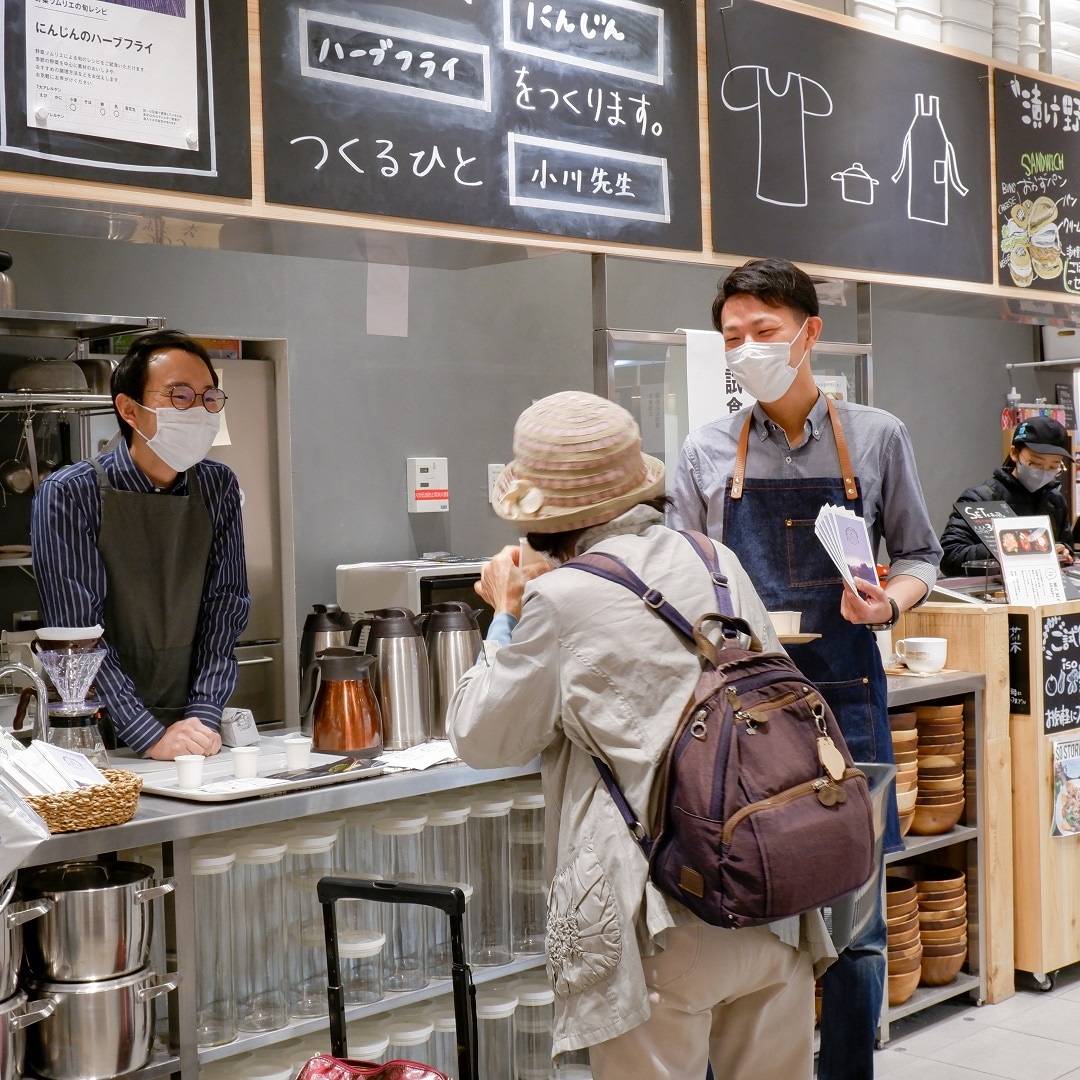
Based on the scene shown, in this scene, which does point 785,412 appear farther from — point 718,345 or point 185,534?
point 185,534

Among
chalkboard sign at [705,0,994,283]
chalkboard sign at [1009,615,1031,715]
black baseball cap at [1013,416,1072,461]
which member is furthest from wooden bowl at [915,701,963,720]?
black baseball cap at [1013,416,1072,461]

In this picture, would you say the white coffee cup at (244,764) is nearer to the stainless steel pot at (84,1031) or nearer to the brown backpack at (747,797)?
the stainless steel pot at (84,1031)

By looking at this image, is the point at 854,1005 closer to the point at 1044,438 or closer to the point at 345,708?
the point at 345,708

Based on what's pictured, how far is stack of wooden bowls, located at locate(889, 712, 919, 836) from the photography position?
3.73 metres

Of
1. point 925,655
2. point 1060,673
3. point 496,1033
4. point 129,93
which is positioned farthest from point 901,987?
point 129,93

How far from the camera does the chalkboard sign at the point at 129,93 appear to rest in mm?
2498

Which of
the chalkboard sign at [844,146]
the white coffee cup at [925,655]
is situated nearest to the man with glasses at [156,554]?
the chalkboard sign at [844,146]

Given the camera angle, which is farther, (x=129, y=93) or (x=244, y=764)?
(x=129, y=93)

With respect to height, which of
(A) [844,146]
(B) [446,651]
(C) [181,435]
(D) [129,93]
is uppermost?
(A) [844,146]

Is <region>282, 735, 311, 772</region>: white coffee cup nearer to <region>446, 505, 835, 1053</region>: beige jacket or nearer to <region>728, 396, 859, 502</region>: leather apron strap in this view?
<region>446, 505, 835, 1053</region>: beige jacket

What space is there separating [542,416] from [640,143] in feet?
6.11

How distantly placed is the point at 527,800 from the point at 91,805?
1.02 m

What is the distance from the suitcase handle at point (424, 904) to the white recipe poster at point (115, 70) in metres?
1.54

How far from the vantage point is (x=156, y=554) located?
119 inches
